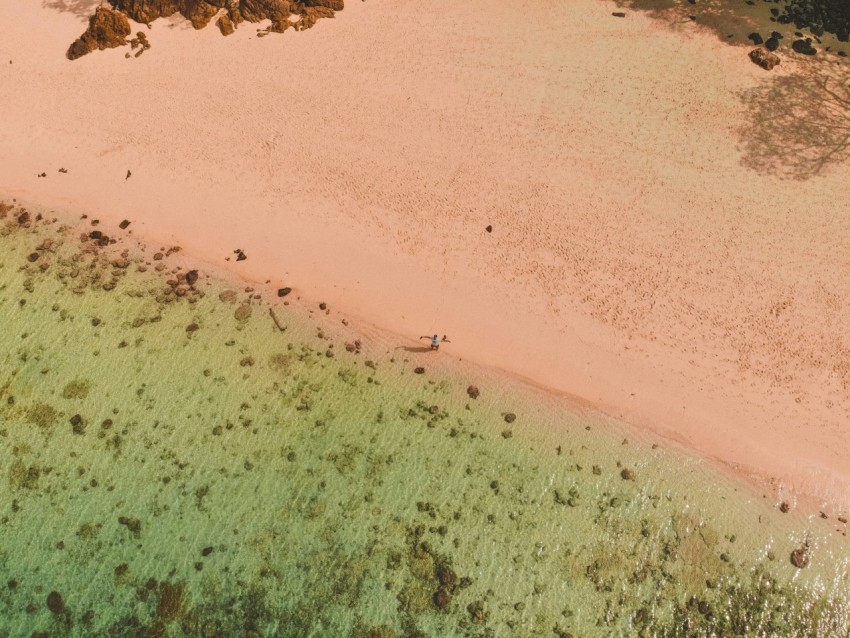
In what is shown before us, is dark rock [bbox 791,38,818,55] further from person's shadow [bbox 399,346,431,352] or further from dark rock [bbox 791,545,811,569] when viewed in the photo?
person's shadow [bbox 399,346,431,352]

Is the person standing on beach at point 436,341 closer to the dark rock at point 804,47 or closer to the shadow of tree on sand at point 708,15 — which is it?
the shadow of tree on sand at point 708,15

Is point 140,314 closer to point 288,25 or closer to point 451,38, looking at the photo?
point 288,25

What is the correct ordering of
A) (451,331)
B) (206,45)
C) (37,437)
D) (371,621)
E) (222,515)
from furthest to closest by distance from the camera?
1. (206,45)
2. (451,331)
3. (37,437)
4. (222,515)
5. (371,621)

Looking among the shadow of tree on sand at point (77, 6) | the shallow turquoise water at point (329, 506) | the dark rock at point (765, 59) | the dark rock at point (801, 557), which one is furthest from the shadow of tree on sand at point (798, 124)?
the shadow of tree on sand at point (77, 6)

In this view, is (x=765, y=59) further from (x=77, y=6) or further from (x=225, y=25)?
(x=77, y=6)

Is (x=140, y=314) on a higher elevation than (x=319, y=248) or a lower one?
lower

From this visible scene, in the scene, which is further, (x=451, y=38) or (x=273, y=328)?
(x=451, y=38)

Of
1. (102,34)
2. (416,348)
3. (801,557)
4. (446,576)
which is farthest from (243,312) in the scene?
(801,557)

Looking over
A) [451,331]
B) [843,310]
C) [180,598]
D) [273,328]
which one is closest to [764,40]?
[843,310]
